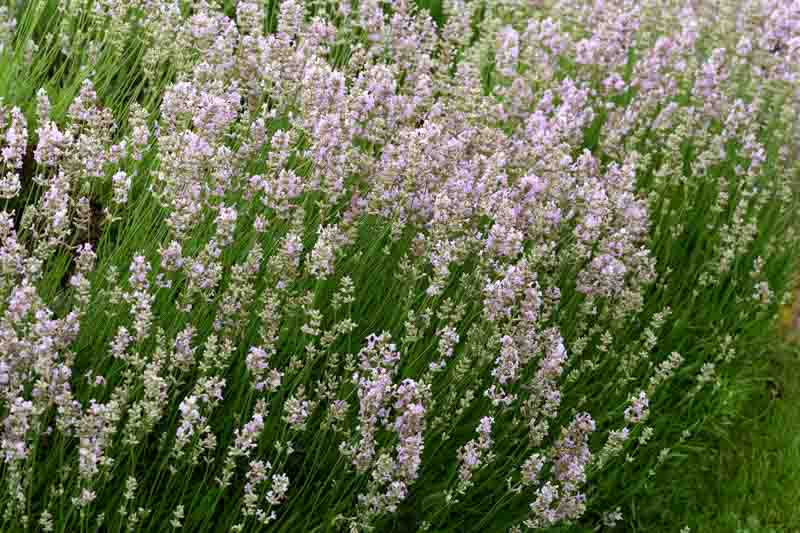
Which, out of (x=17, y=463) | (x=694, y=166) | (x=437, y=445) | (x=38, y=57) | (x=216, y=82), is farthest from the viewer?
(x=694, y=166)

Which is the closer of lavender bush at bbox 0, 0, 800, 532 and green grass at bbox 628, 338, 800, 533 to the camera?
lavender bush at bbox 0, 0, 800, 532

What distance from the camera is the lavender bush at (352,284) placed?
252 cm

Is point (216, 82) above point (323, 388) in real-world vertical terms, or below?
above

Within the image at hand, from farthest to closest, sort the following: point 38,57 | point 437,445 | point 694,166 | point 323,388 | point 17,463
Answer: point 694,166, point 38,57, point 437,445, point 323,388, point 17,463

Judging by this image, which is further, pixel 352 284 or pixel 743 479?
pixel 743 479

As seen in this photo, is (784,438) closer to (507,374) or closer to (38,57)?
(507,374)

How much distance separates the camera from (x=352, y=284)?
2.96 meters

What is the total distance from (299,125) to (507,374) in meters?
1.00

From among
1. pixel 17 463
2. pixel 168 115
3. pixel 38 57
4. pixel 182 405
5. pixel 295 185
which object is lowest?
pixel 17 463

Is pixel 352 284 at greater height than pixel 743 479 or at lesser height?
lesser

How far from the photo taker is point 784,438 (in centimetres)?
420

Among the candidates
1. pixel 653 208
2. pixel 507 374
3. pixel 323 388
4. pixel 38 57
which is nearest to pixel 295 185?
pixel 323 388

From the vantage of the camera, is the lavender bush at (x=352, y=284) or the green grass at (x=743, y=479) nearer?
the lavender bush at (x=352, y=284)

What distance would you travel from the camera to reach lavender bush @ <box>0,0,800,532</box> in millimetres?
2521
